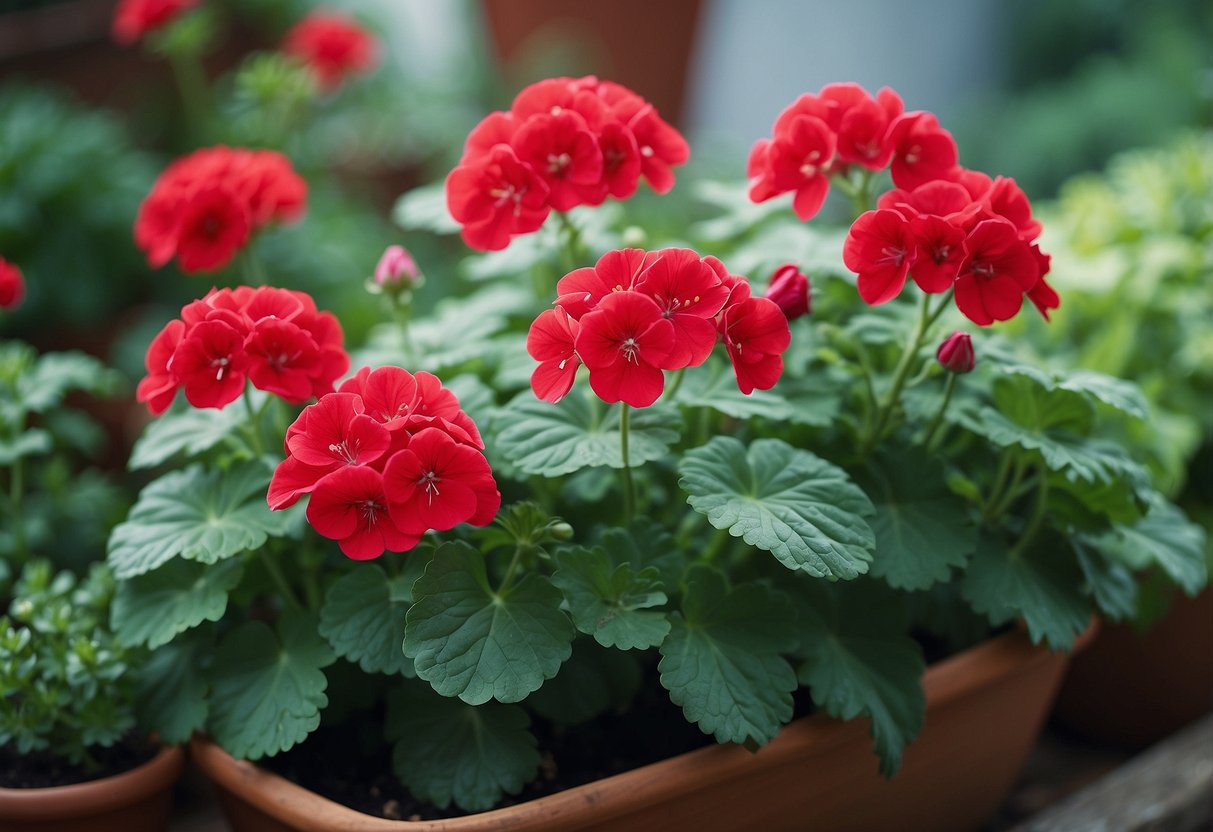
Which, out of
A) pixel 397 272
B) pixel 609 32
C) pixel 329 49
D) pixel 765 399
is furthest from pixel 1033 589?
pixel 609 32

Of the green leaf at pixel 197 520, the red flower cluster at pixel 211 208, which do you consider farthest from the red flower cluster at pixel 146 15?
the green leaf at pixel 197 520

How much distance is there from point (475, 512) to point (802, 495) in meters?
0.27

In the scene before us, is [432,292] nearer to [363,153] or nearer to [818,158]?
[363,153]

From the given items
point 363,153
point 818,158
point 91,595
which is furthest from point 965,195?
point 363,153

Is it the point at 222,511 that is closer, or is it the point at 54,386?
the point at 222,511

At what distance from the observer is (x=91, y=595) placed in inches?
39.8

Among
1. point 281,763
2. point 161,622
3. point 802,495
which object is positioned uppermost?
point 802,495

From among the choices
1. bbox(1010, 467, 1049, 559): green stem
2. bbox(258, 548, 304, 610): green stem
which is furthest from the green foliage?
bbox(1010, 467, 1049, 559): green stem

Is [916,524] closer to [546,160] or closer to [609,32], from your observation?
[546,160]

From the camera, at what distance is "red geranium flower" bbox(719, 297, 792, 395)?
0.80 m

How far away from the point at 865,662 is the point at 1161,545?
332mm

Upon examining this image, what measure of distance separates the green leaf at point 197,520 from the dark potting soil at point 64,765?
0.61 ft

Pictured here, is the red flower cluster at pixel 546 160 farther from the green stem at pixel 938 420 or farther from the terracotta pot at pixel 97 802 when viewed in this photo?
the terracotta pot at pixel 97 802

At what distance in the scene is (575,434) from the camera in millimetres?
907
